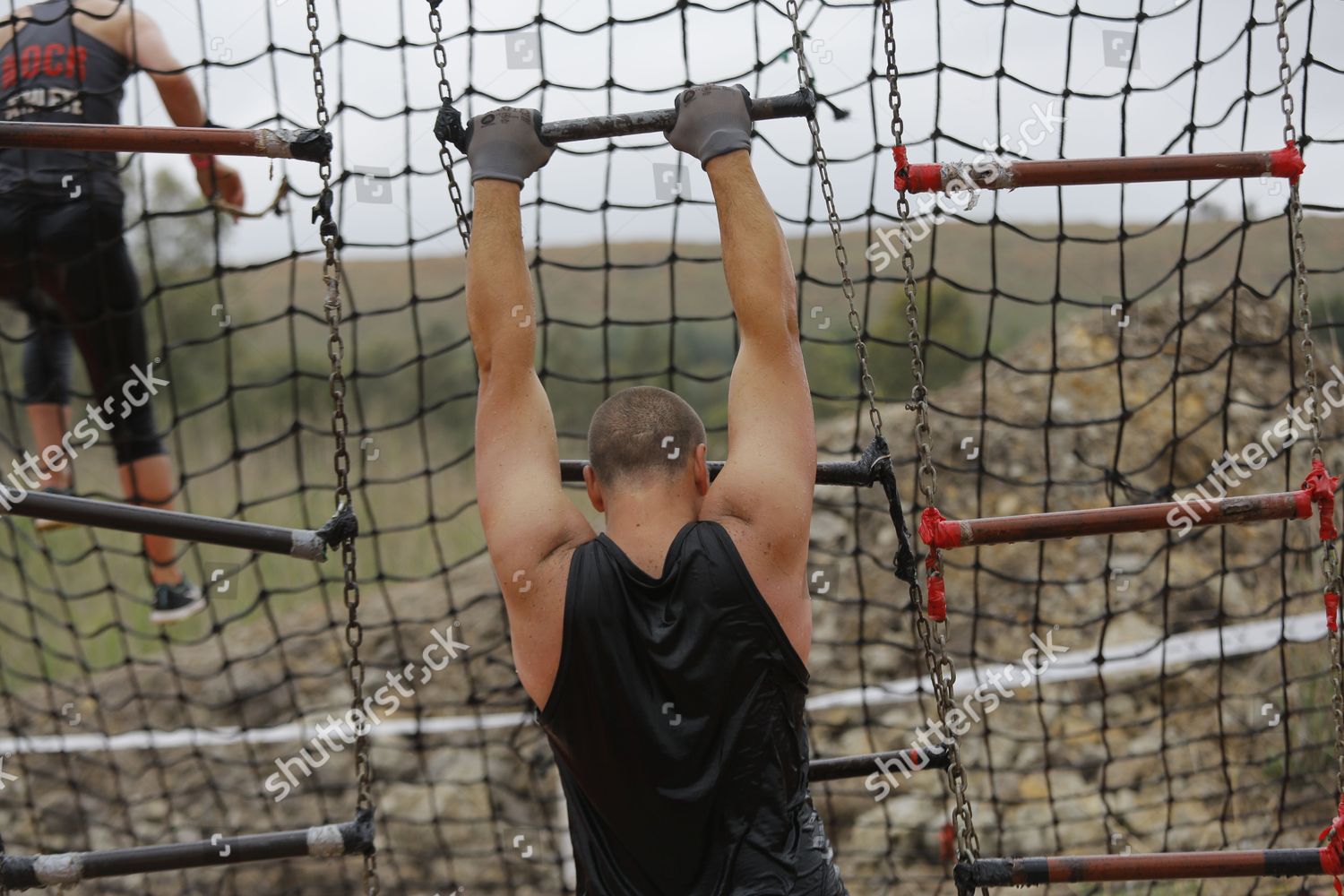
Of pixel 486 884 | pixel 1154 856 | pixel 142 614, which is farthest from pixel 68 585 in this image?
pixel 1154 856

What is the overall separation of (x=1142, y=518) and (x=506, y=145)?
150cm

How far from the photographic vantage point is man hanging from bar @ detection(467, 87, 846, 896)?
182 cm

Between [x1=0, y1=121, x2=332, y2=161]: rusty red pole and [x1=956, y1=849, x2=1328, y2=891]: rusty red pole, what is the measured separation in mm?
1922

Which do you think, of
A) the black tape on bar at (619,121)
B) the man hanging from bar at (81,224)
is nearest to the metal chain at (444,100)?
the black tape on bar at (619,121)

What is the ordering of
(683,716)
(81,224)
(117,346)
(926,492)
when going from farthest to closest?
(117,346), (81,224), (926,492), (683,716)

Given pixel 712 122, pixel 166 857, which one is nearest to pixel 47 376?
pixel 166 857

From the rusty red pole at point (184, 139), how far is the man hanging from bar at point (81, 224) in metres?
1.04

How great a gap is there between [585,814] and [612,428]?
0.61 metres

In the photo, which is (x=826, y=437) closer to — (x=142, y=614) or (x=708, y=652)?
(x=708, y=652)

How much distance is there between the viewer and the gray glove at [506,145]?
219 centimetres

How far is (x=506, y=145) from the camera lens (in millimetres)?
2211

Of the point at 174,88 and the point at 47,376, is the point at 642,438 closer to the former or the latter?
the point at 174,88

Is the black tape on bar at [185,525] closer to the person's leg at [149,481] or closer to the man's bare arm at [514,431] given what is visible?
the man's bare arm at [514,431]

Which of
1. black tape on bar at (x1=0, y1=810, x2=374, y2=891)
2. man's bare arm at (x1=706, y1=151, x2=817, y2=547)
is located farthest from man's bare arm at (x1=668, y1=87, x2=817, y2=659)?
black tape on bar at (x1=0, y1=810, x2=374, y2=891)
